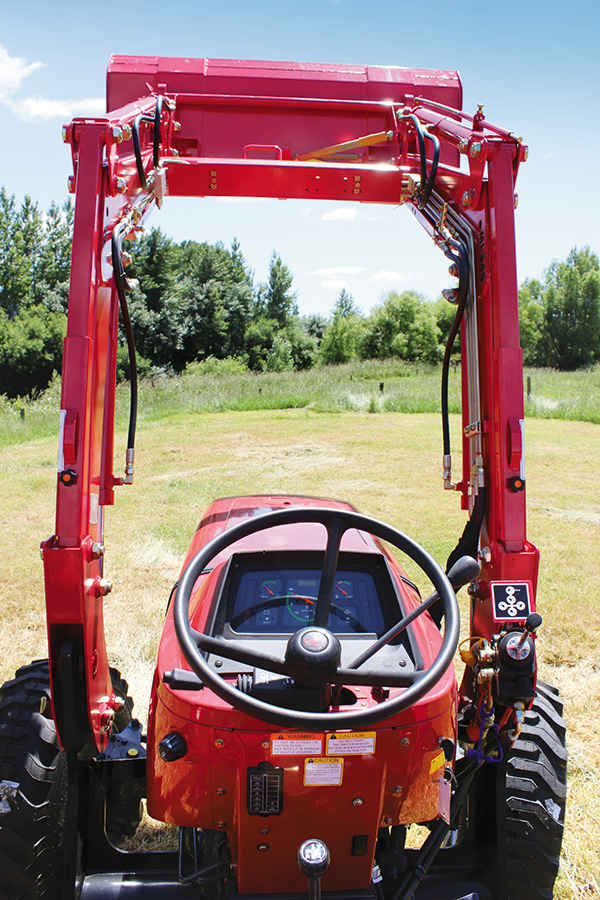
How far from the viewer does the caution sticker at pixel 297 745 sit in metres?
1.79

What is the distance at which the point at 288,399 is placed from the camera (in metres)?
19.4

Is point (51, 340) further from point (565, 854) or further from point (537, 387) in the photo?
point (565, 854)

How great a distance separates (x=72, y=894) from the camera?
6.95 feet

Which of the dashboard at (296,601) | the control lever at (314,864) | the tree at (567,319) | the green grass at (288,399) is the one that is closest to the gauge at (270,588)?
the dashboard at (296,601)

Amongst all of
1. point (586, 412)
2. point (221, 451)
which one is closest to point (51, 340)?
point (221, 451)

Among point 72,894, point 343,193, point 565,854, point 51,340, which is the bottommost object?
point 565,854

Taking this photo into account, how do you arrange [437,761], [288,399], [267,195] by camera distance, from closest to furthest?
[437,761] < [267,195] < [288,399]

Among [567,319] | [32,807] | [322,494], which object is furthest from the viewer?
[567,319]

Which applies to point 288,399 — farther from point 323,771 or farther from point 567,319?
point 567,319

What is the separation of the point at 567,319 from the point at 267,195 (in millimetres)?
52114

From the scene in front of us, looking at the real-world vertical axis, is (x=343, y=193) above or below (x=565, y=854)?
above

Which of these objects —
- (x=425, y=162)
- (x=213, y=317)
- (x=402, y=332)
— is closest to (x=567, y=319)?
(x=402, y=332)

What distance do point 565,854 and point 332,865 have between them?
1.47m

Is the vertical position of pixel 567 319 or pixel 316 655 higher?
pixel 567 319
